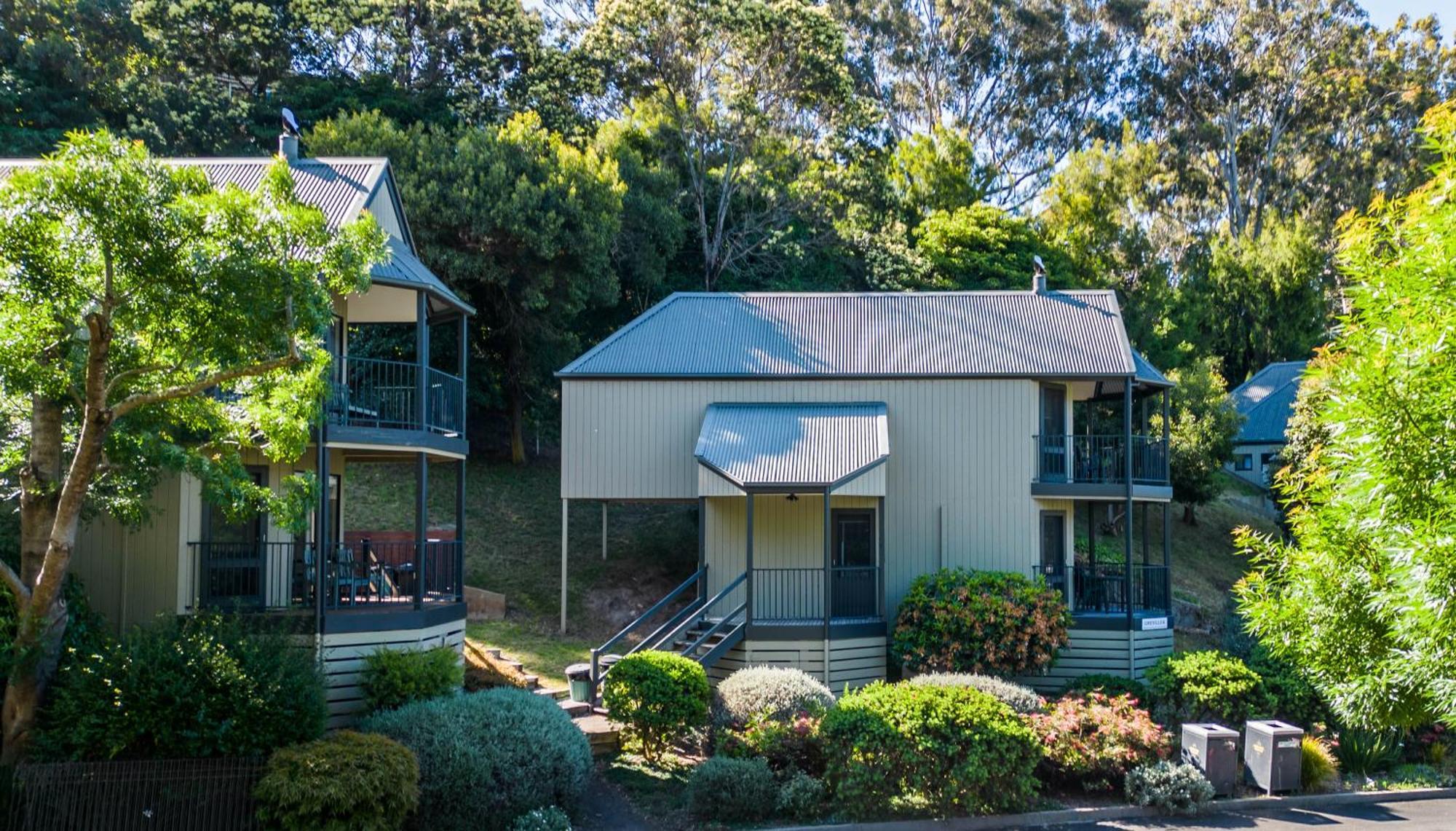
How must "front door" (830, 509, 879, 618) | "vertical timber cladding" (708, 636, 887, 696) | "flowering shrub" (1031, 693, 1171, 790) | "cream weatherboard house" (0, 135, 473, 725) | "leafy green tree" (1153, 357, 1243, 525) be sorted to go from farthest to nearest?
"leafy green tree" (1153, 357, 1243, 525) → "front door" (830, 509, 879, 618) → "vertical timber cladding" (708, 636, 887, 696) → "flowering shrub" (1031, 693, 1171, 790) → "cream weatherboard house" (0, 135, 473, 725)

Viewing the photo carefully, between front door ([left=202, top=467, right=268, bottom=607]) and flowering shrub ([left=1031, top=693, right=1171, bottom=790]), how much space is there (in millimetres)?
10028

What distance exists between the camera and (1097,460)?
77.5 feet

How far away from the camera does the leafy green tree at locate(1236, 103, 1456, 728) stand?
7.61 meters

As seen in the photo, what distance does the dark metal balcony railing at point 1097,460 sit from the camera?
2306 centimetres

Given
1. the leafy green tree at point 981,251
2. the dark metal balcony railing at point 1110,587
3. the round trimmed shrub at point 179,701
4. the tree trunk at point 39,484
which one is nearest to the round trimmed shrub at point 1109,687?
the dark metal balcony railing at point 1110,587

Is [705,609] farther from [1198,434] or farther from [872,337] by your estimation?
[1198,434]

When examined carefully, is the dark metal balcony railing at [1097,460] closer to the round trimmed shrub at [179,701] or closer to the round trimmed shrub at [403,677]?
the round trimmed shrub at [403,677]

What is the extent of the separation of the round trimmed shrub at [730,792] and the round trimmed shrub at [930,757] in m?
0.87

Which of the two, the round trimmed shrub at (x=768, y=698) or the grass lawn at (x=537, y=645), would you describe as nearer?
the round trimmed shrub at (x=768, y=698)

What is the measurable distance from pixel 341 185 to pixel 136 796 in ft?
28.9

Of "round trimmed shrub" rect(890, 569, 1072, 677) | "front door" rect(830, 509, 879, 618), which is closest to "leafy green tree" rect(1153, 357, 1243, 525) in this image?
"front door" rect(830, 509, 879, 618)

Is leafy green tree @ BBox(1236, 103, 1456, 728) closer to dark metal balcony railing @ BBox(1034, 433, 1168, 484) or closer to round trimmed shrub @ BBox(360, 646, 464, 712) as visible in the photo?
round trimmed shrub @ BBox(360, 646, 464, 712)

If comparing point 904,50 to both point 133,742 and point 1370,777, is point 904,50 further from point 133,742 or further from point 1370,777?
point 133,742

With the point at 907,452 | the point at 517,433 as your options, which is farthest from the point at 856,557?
the point at 517,433
